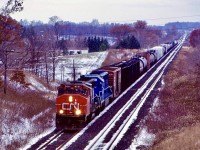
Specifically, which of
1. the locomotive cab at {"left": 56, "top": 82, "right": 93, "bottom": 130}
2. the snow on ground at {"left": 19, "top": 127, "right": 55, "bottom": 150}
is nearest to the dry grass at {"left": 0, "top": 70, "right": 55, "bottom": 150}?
the snow on ground at {"left": 19, "top": 127, "right": 55, "bottom": 150}

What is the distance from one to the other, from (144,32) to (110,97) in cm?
14249

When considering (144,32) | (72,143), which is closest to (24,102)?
(72,143)

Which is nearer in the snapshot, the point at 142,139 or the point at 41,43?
the point at 142,139

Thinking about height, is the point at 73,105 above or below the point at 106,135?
above

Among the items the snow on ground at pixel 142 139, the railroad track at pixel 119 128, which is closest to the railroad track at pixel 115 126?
the railroad track at pixel 119 128

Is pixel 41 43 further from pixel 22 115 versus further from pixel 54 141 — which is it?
pixel 54 141

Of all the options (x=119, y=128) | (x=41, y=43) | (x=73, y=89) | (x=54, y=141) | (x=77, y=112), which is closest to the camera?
(x=54, y=141)

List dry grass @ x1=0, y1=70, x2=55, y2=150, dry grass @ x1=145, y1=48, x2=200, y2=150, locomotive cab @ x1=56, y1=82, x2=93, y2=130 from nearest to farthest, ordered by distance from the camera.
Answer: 1. dry grass @ x1=145, y1=48, x2=200, y2=150
2. dry grass @ x1=0, y1=70, x2=55, y2=150
3. locomotive cab @ x1=56, y1=82, x2=93, y2=130

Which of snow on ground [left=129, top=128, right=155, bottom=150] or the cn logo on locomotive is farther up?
the cn logo on locomotive

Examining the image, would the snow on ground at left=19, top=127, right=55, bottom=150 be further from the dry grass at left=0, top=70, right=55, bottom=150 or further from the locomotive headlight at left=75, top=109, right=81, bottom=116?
the locomotive headlight at left=75, top=109, right=81, bottom=116

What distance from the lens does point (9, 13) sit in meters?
28.7

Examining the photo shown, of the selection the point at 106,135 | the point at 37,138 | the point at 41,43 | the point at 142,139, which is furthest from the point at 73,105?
the point at 41,43

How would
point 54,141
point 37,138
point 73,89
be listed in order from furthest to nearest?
point 73,89, point 37,138, point 54,141

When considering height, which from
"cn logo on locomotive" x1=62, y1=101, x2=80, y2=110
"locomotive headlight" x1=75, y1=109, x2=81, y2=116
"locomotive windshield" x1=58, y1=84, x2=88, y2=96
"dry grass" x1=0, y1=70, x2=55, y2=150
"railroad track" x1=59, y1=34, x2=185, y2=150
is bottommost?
"railroad track" x1=59, y1=34, x2=185, y2=150
